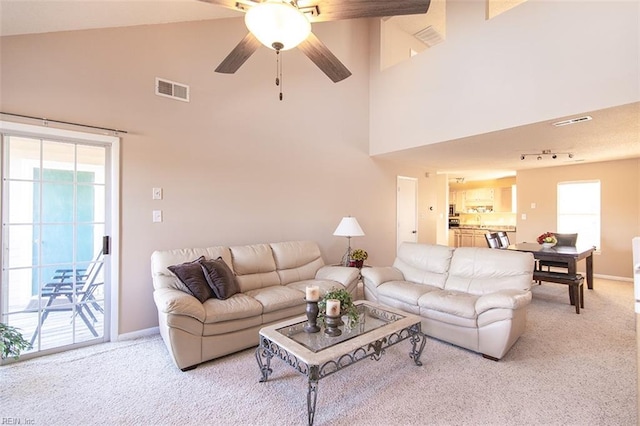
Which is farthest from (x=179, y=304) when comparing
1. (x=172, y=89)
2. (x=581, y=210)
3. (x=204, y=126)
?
(x=581, y=210)

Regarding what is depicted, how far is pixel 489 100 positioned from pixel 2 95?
16.2 ft

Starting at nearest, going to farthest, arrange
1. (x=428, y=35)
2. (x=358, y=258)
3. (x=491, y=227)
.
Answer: (x=358, y=258) → (x=428, y=35) → (x=491, y=227)

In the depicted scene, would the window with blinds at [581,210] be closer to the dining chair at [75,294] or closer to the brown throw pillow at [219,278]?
the brown throw pillow at [219,278]

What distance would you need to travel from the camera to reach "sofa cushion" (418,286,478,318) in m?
2.73

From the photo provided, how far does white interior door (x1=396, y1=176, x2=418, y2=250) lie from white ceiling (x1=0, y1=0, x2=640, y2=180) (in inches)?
20.6

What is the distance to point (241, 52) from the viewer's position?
230cm

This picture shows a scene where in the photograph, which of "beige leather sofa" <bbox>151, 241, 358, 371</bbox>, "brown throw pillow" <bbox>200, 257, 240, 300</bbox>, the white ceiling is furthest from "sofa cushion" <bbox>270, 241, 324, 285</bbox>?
the white ceiling

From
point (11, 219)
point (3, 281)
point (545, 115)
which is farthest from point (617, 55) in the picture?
point (3, 281)

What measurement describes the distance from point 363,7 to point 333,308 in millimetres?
2059

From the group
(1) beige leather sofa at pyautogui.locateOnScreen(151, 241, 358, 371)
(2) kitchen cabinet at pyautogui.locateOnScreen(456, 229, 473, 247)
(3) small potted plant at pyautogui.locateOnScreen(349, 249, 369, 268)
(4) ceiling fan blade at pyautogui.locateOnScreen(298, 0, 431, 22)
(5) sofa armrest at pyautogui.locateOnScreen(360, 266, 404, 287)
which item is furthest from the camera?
(2) kitchen cabinet at pyautogui.locateOnScreen(456, 229, 473, 247)

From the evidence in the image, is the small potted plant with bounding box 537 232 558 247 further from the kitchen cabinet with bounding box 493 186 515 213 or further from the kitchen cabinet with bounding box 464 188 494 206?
the kitchen cabinet with bounding box 464 188 494 206

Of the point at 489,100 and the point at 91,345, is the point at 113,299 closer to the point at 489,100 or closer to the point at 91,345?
the point at 91,345

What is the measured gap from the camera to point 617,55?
9.23ft

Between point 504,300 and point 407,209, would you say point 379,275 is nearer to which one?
point 504,300
